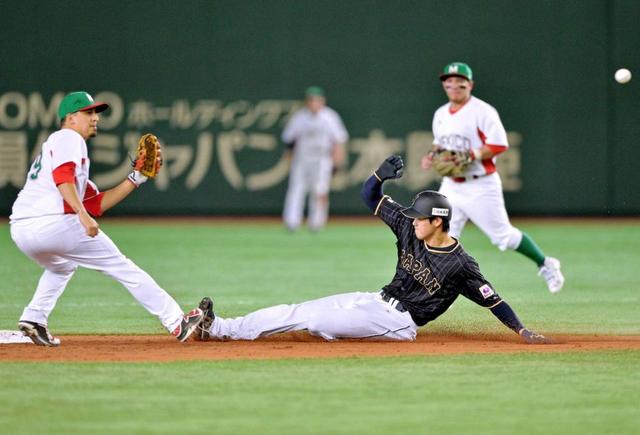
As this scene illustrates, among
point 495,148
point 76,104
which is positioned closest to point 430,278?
point 76,104

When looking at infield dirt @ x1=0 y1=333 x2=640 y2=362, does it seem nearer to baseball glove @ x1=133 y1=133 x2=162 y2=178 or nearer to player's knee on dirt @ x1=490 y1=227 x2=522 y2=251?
baseball glove @ x1=133 y1=133 x2=162 y2=178

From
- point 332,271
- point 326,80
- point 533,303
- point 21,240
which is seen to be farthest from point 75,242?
point 326,80

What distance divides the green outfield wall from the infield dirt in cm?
1209

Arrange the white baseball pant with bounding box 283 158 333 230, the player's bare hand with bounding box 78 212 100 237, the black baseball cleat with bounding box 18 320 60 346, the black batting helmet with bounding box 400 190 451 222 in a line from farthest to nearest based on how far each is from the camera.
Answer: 1. the white baseball pant with bounding box 283 158 333 230
2. the black baseball cleat with bounding box 18 320 60 346
3. the black batting helmet with bounding box 400 190 451 222
4. the player's bare hand with bounding box 78 212 100 237

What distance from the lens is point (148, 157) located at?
8.65 m

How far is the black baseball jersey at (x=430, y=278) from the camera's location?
8.38m

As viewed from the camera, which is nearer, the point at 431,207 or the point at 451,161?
the point at 431,207

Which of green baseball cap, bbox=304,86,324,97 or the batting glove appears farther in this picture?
green baseball cap, bbox=304,86,324,97

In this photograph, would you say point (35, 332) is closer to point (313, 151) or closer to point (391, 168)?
point (391, 168)

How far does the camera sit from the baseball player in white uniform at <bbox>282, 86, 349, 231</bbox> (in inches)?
794

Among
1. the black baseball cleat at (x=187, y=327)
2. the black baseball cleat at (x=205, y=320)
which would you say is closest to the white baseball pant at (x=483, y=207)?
the black baseball cleat at (x=205, y=320)

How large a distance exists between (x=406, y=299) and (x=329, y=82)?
1311 cm

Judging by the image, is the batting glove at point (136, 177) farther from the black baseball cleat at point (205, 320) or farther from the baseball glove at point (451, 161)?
the baseball glove at point (451, 161)

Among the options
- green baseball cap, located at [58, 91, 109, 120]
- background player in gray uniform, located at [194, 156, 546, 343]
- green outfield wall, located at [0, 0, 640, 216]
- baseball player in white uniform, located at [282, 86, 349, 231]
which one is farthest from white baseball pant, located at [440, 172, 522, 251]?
green outfield wall, located at [0, 0, 640, 216]
